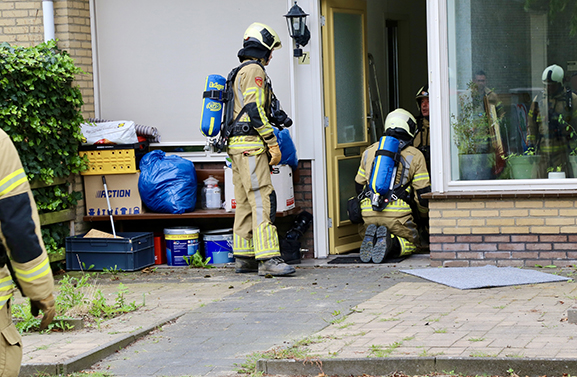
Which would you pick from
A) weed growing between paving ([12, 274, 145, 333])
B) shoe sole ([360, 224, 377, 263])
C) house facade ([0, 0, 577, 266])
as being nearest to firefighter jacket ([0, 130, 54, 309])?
weed growing between paving ([12, 274, 145, 333])

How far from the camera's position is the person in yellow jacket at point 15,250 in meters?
3.02

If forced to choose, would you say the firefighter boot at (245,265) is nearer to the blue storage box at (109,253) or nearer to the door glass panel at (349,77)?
the blue storage box at (109,253)

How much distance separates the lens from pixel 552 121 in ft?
24.3

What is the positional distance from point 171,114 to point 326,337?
4.62 meters

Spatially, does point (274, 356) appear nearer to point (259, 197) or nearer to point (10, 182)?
point (10, 182)

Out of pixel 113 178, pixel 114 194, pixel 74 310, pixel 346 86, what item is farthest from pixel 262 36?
pixel 74 310

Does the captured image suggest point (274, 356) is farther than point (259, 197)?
No

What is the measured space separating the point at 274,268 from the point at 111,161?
95.7 inches

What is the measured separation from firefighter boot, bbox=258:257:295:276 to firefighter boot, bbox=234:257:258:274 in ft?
0.79

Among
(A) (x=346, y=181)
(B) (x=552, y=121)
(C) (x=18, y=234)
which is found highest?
(B) (x=552, y=121)

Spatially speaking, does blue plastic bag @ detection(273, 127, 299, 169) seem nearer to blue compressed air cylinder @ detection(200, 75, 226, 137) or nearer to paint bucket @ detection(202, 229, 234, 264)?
blue compressed air cylinder @ detection(200, 75, 226, 137)

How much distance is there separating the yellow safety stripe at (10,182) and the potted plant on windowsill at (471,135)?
17.1ft

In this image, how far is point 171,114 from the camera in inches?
351

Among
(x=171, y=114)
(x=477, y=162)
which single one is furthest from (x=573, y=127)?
(x=171, y=114)
